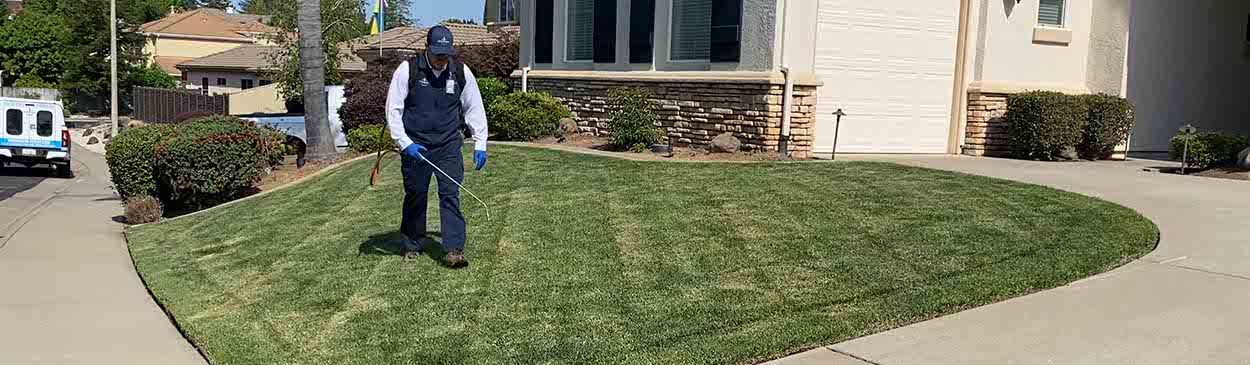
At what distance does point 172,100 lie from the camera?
39969 millimetres

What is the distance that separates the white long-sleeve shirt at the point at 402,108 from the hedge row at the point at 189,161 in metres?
7.22

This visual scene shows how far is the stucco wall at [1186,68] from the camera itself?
17.0m

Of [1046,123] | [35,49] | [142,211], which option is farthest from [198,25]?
[1046,123]

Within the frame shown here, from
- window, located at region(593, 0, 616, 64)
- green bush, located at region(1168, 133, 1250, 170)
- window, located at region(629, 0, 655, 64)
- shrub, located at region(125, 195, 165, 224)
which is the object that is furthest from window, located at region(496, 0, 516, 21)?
green bush, located at region(1168, 133, 1250, 170)

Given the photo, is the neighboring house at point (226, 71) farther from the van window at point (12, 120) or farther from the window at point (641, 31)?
the window at point (641, 31)

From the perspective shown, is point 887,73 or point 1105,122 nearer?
point 1105,122

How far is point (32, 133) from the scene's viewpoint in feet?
79.9

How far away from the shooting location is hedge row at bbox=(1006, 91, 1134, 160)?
49.9ft

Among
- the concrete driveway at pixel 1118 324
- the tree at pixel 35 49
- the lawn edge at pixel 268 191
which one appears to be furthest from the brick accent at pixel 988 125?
the tree at pixel 35 49

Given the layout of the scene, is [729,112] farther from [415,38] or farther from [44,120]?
[415,38]

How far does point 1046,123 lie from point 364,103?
13.0 metres

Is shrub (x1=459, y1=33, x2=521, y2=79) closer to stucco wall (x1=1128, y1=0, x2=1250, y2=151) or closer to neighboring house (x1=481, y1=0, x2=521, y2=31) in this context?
neighboring house (x1=481, y1=0, x2=521, y2=31)

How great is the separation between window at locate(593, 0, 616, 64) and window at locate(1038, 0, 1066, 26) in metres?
6.76

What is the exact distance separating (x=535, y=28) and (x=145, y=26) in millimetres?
57967
